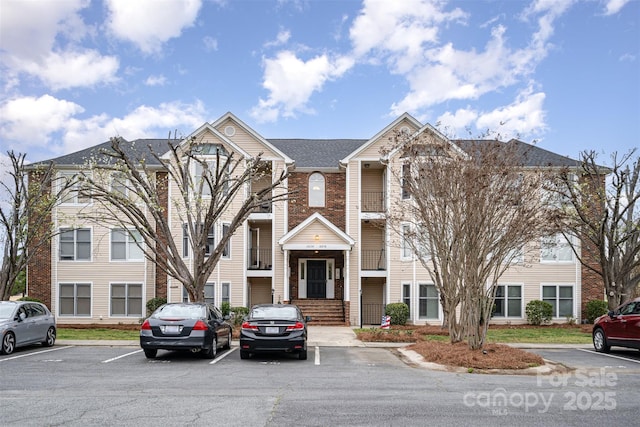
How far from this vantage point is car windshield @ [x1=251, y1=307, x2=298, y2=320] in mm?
14504

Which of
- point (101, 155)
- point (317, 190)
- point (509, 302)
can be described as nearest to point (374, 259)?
point (317, 190)

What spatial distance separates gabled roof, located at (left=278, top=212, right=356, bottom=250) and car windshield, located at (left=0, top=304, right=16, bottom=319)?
12573mm

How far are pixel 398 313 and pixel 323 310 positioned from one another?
3472mm

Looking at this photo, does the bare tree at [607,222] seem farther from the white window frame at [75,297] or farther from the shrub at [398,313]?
the white window frame at [75,297]

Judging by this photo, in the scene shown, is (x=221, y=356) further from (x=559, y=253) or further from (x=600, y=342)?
(x=559, y=253)

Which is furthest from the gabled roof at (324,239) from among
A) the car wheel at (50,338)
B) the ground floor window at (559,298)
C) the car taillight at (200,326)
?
the car taillight at (200,326)

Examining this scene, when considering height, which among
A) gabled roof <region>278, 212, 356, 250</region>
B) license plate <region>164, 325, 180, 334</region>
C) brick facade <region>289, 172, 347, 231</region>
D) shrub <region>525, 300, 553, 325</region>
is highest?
brick facade <region>289, 172, 347, 231</region>

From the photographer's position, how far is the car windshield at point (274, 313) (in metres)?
14.5

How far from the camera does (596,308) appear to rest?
27219 millimetres

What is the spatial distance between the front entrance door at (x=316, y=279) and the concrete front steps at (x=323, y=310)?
3.27ft

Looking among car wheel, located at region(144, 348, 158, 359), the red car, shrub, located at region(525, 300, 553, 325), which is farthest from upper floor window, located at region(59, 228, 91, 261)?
the red car

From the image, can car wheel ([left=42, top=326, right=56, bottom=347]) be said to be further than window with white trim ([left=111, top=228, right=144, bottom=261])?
No

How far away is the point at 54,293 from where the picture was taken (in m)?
27.5

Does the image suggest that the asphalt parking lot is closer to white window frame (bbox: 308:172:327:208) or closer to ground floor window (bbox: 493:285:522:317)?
ground floor window (bbox: 493:285:522:317)
